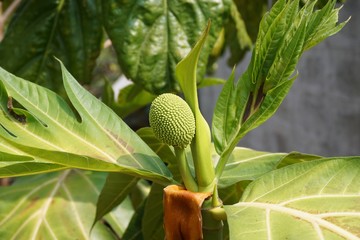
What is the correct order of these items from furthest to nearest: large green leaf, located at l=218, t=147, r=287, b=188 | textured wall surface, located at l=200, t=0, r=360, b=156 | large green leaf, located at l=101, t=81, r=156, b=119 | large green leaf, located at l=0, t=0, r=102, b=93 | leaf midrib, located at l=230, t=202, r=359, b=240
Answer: textured wall surface, located at l=200, t=0, r=360, b=156, large green leaf, located at l=101, t=81, r=156, b=119, large green leaf, located at l=0, t=0, r=102, b=93, large green leaf, located at l=218, t=147, r=287, b=188, leaf midrib, located at l=230, t=202, r=359, b=240

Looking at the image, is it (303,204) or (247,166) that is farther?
(247,166)

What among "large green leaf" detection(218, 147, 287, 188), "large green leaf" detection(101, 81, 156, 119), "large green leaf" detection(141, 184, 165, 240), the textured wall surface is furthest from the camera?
the textured wall surface

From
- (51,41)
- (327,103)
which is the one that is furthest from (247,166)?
(327,103)

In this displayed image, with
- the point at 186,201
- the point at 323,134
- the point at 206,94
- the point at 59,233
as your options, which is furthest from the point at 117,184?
the point at 206,94

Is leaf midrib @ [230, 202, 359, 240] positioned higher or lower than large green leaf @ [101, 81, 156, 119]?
higher

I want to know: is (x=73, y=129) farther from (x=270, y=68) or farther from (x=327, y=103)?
(x=327, y=103)

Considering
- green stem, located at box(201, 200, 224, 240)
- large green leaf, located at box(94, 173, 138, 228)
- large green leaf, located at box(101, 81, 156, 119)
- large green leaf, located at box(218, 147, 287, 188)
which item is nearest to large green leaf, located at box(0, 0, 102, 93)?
large green leaf, located at box(101, 81, 156, 119)

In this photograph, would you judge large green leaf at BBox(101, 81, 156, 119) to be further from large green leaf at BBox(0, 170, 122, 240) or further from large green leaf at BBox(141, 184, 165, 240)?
large green leaf at BBox(141, 184, 165, 240)

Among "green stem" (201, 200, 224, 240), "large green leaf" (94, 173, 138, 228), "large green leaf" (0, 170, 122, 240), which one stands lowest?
"large green leaf" (0, 170, 122, 240)
